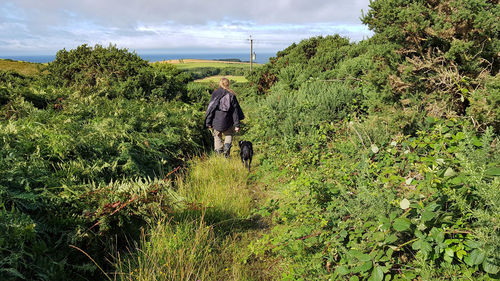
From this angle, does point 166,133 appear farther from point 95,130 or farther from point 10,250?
point 10,250

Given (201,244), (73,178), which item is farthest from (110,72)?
(201,244)

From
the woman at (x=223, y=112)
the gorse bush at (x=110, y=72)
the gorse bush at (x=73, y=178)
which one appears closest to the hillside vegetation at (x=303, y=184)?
the gorse bush at (x=73, y=178)

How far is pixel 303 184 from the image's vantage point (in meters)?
3.31

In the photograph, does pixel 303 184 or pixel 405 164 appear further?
pixel 405 164

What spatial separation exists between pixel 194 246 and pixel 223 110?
4224 mm

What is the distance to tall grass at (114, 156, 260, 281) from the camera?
256cm

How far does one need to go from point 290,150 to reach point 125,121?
3.28m

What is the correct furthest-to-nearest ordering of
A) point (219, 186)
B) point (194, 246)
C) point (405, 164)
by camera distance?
1. point (219, 186)
2. point (405, 164)
3. point (194, 246)

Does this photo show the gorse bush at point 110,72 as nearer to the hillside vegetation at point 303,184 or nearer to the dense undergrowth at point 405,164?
the hillside vegetation at point 303,184

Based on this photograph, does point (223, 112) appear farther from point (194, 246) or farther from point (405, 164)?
point (194, 246)

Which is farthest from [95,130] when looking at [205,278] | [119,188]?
[205,278]

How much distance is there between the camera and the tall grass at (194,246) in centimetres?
256

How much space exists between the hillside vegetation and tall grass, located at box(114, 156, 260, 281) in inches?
0.9

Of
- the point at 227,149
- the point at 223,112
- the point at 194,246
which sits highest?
the point at 223,112
